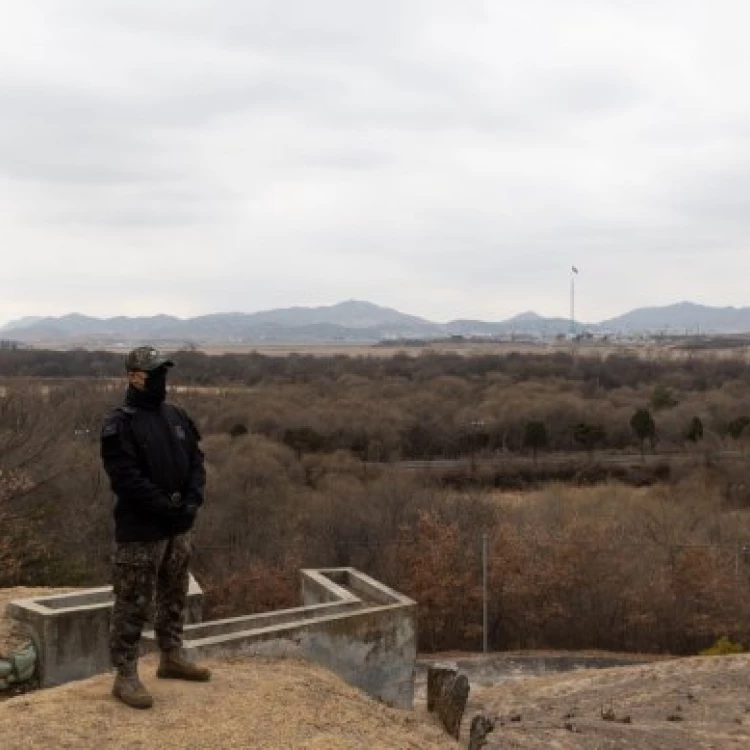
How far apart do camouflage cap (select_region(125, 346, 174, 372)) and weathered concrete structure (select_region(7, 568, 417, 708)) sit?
2.79 meters

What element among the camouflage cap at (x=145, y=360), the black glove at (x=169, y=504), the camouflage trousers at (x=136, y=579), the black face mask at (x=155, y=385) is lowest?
the camouflage trousers at (x=136, y=579)

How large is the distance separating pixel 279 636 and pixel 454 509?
20421 millimetres

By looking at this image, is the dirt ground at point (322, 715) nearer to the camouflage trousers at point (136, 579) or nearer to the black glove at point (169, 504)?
the camouflage trousers at point (136, 579)

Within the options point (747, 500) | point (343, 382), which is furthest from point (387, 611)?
point (343, 382)

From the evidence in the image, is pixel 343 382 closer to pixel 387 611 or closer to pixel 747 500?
pixel 747 500

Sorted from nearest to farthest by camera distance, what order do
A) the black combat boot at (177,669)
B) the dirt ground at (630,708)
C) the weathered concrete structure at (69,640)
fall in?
1. the black combat boot at (177,669)
2. the weathered concrete structure at (69,640)
3. the dirt ground at (630,708)

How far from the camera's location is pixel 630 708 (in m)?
11.1

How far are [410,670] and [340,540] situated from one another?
17.9 metres

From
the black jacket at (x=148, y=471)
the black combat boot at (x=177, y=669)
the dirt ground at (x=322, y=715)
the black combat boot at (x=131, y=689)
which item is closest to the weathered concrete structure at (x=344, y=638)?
the dirt ground at (x=322, y=715)

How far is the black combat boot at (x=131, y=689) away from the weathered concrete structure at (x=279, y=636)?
1501 mm

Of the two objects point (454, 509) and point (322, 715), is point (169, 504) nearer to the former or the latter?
point (322, 715)

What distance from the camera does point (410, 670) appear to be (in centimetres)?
907

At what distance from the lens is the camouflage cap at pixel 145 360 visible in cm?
592

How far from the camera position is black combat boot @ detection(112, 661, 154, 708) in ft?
20.1
